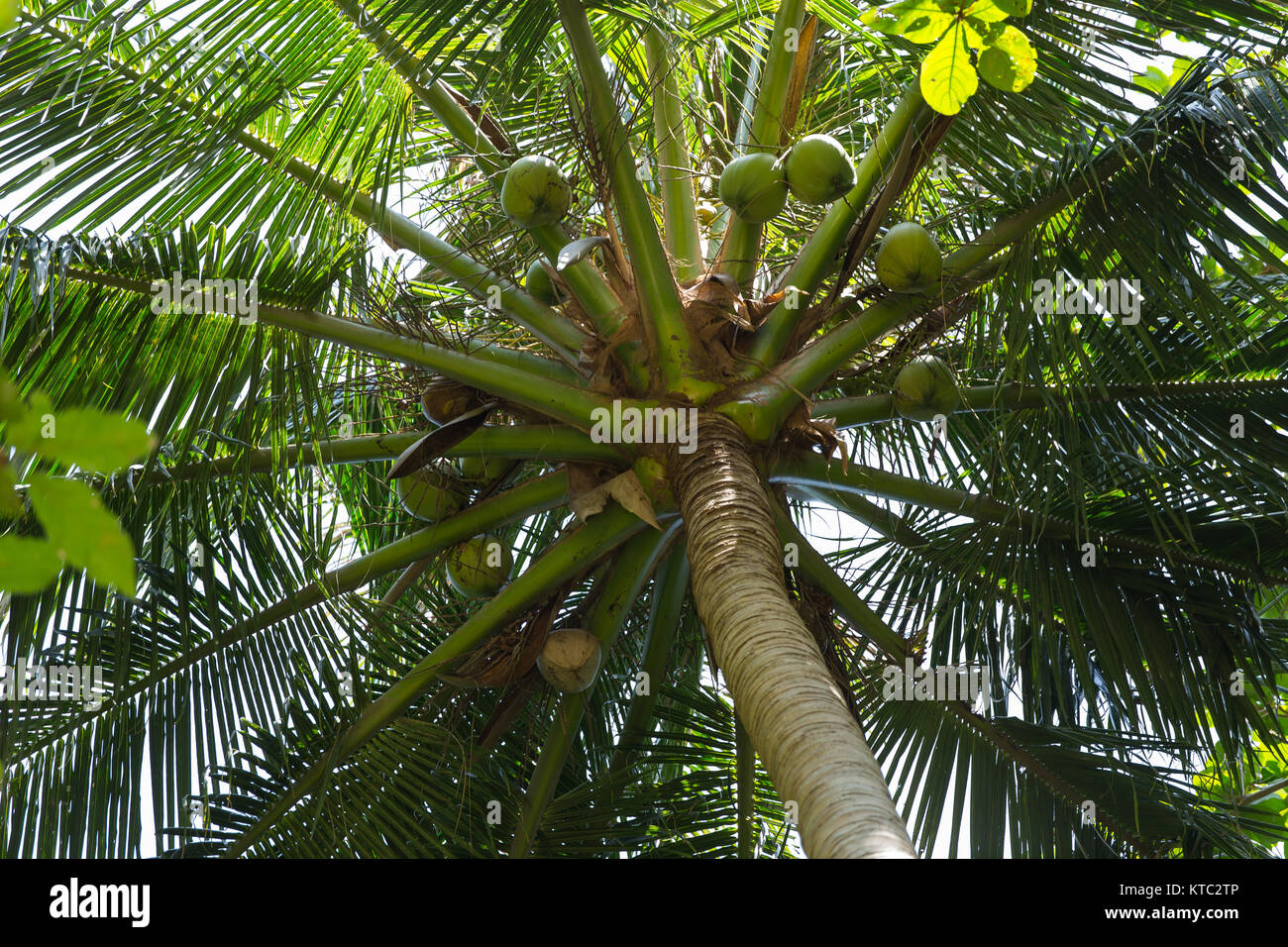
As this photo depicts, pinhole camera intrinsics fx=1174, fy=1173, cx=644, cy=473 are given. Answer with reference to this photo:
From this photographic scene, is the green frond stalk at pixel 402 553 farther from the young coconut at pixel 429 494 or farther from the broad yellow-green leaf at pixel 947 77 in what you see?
the broad yellow-green leaf at pixel 947 77

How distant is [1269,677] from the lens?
3.76 m

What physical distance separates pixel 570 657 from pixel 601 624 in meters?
0.24

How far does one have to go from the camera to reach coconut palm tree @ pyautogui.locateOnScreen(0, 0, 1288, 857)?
3174 millimetres

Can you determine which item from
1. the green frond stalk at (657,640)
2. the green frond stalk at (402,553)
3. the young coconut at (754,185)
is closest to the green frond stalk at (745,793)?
the green frond stalk at (657,640)

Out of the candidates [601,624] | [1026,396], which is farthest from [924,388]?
[601,624]

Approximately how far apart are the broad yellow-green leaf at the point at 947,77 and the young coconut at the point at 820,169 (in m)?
0.73

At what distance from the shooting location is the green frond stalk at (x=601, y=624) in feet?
11.8

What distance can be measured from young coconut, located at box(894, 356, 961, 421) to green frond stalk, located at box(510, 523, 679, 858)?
78 cm

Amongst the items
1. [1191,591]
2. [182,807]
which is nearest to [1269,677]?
[1191,591]

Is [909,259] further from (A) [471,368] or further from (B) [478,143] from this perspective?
(B) [478,143]

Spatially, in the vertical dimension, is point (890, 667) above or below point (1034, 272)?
below

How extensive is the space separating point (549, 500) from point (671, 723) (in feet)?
4.24
